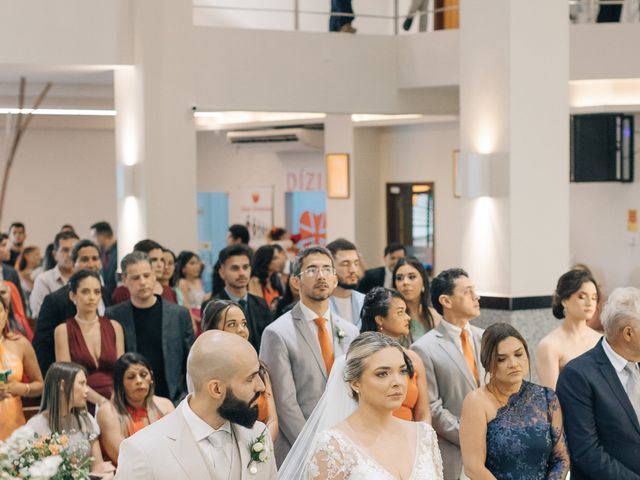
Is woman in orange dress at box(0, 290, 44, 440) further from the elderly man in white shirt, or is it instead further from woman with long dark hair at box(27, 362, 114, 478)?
the elderly man in white shirt

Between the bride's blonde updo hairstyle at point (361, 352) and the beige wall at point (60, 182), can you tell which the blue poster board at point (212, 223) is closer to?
the beige wall at point (60, 182)

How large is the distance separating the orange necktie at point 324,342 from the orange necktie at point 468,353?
0.72m

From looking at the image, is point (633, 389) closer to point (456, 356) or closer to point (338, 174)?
point (456, 356)

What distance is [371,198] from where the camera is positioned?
57.8ft

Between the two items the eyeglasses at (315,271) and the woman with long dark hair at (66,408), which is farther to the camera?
the woman with long dark hair at (66,408)

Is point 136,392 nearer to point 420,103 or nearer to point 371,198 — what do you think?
point 420,103

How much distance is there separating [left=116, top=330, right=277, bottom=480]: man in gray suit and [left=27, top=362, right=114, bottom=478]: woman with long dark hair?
3.10 meters

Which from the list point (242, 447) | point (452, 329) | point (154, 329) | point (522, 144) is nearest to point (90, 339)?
point (154, 329)

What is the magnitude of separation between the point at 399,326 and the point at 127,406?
5.51 feet

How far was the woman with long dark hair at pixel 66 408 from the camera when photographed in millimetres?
6660

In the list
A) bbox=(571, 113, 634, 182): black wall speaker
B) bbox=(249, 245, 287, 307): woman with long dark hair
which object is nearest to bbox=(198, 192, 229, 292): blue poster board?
bbox=(571, 113, 634, 182): black wall speaker

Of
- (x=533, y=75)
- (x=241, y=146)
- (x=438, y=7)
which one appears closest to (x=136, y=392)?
(x=533, y=75)

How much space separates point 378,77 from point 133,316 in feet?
23.6

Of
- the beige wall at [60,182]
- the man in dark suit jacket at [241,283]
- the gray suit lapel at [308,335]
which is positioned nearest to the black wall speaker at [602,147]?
the man in dark suit jacket at [241,283]
